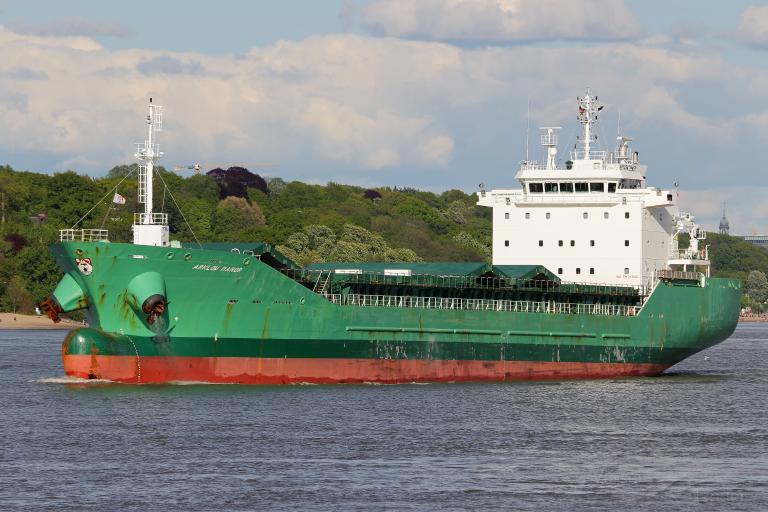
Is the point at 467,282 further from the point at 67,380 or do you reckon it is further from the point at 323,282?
the point at 67,380

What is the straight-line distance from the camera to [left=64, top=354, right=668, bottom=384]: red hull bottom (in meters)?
45.6

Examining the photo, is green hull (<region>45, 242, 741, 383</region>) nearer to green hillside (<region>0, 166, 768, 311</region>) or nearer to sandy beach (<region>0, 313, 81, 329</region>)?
green hillside (<region>0, 166, 768, 311</region>)

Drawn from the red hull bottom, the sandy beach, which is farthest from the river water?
the sandy beach

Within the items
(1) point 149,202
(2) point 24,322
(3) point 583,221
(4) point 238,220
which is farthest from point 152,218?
(4) point 238,220

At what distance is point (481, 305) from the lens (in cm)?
5325

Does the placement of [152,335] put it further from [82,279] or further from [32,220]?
[32,220]

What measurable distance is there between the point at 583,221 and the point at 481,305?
29.8 ft

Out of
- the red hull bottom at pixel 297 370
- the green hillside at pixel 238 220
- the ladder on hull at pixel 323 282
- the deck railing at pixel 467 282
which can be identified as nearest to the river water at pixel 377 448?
the red hull bottom at pixel 297 370

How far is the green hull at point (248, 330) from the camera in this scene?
45.1 metres

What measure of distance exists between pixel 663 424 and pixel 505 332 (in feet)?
40.2

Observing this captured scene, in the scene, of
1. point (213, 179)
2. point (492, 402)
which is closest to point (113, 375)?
point (492, 402)

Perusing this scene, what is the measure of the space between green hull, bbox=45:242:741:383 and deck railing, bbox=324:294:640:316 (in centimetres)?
70

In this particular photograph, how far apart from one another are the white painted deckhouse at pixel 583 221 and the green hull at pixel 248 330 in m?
6.99

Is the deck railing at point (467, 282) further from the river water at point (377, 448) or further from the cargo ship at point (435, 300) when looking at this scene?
the river water at point (377, 448)
